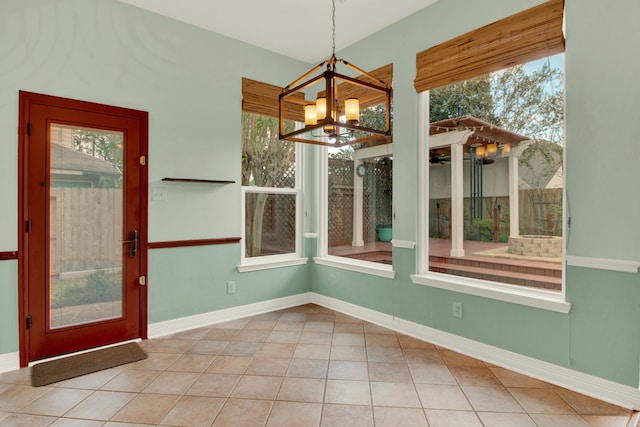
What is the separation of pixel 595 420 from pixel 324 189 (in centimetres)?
326

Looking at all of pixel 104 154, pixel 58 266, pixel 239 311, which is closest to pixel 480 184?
pixel 239 311

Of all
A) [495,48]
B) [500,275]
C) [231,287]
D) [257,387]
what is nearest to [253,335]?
[231,287]

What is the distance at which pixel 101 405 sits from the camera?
219cm

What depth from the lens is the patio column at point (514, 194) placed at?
2816mm

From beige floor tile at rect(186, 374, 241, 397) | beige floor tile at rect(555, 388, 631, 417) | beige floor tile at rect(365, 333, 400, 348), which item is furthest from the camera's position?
beige floor tile at rect(365, 333, 400, 348)

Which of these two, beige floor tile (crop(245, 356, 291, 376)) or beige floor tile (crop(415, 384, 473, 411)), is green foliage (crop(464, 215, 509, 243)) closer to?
beige floor tile (crop(415, 384, 473, 411))

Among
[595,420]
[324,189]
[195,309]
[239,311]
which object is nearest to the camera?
[595,420]

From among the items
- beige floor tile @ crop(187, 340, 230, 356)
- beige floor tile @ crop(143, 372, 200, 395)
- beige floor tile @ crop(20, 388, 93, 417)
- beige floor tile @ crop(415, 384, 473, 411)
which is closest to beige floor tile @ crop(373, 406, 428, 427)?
beige floor tile @ crop(415, 384, 473, 411)

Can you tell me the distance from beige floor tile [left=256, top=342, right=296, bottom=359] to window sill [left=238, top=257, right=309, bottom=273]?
1016 millimetres

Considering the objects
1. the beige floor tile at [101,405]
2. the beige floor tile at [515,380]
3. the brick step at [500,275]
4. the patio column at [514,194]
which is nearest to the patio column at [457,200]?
the brick step at [500,275]

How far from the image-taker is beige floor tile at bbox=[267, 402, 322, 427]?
201 centimetres

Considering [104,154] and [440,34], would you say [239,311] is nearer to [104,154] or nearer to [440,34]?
[104,154]

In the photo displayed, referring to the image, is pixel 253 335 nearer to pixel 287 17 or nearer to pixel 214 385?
pixel 214 385

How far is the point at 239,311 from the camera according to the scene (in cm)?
389
